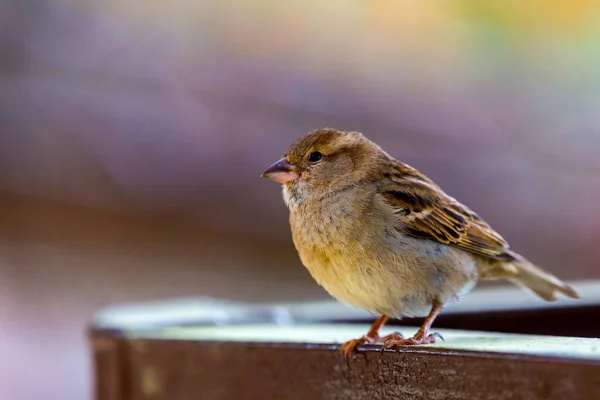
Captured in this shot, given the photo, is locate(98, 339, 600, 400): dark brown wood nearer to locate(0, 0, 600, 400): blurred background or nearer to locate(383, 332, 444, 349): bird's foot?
locate(383, 332, 444, 349): bird's foot

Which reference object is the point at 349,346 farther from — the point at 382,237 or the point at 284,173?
the point at 284,173

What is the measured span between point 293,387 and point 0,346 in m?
3.48

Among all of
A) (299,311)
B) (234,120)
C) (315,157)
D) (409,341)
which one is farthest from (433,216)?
(234,120)

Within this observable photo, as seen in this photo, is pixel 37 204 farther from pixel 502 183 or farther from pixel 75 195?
pixel 502 183

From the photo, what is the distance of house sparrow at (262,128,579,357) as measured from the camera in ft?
5.98

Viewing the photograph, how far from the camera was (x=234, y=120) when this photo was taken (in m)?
5.20

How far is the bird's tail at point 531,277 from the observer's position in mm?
2125

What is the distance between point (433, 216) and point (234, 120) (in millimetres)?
3344

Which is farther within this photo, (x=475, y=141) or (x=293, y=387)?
(x=475, y=141)

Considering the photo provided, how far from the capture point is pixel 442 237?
1957mm

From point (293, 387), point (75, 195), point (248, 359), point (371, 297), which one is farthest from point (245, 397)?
point (75, 195)

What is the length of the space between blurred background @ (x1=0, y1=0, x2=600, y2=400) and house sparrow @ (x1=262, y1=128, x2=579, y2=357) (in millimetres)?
2719

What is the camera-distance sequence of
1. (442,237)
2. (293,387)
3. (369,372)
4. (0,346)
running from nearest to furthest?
(369,372) < (293,387) < (442,237) < (0,346)

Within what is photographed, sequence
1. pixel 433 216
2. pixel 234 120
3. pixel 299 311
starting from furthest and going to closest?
pixel 234 120, pixel 299 311, pixel 433 216
